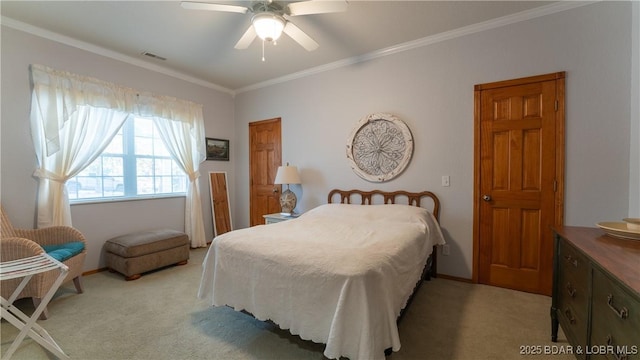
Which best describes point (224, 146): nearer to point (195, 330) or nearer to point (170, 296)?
point (170, 296)

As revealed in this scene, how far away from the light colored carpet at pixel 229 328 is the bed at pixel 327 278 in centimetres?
25

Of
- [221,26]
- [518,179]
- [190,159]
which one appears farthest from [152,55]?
[518,179]

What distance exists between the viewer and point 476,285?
292 cm

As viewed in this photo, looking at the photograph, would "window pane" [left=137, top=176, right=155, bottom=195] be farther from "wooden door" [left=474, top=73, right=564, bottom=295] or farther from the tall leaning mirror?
"wooden door" [left=474, top=73, right=564, bottom=295]

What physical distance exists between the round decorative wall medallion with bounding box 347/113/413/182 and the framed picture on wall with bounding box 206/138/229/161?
2.48m

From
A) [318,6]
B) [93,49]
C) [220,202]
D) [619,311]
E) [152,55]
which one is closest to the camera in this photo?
[619,311]

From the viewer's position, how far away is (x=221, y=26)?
2.80 m

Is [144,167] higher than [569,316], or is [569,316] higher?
[144,167]

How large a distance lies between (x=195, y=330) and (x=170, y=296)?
80cm

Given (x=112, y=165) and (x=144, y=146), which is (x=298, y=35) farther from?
(x=112, y=165)

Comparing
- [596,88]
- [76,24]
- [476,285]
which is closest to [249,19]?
[76,24]

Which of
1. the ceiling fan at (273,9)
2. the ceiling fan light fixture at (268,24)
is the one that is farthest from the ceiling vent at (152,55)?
the ceiling fan light fixture at (268,24)

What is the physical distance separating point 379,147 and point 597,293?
248 centimetres

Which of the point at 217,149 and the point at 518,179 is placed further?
the point at 217,149
